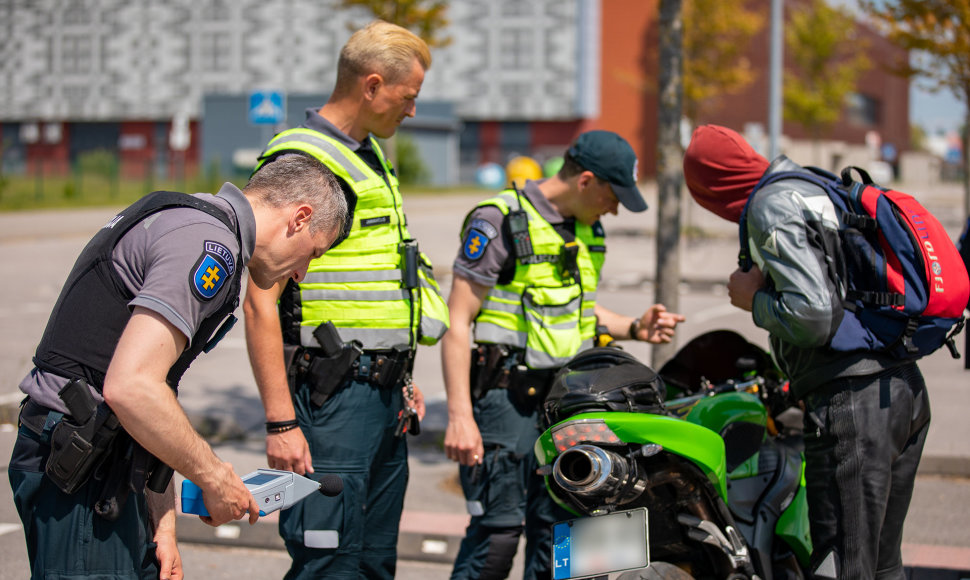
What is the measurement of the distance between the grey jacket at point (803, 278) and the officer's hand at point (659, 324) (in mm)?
680

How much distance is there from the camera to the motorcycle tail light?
9.34 ft

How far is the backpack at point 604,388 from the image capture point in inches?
118

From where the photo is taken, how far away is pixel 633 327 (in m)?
3.99

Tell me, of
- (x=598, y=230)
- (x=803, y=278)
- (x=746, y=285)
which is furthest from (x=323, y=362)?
(x=803, y=278)

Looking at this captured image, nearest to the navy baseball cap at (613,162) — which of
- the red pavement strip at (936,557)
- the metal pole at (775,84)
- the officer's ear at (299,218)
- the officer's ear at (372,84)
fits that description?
the officer's ear at (372,84)

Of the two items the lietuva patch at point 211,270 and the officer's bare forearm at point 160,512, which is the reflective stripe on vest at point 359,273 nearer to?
the officer's bare forearm at point 160,512

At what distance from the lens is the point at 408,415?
3.48 m

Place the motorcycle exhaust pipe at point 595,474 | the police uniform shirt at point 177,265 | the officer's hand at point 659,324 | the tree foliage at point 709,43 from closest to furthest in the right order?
the police uniform shirt at point 177,265 → the motorcycle exhaust pipe at point 595,474 → the officer's hand at point 659,324 → the tree foliage at point 709,43

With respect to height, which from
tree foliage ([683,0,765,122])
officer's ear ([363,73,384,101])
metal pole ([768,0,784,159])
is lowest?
officer's ear ([363,73,384,101])

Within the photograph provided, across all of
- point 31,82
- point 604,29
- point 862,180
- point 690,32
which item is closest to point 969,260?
point 862,180

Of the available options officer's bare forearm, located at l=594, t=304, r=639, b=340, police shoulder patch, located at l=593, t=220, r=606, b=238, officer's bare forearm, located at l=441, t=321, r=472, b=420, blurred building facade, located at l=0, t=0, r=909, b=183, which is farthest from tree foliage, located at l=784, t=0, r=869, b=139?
officer's bare forearm, located at l=441, t=321, r=472, b=420

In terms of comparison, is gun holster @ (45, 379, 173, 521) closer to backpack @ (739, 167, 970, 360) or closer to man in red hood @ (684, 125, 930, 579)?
man in red hood @ (684, 125, 930, 579)

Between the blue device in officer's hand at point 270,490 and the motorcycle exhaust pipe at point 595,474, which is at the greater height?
the blue device in officer's hand at point 270,490

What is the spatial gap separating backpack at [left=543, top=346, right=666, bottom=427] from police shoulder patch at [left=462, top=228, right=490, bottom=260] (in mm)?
625
